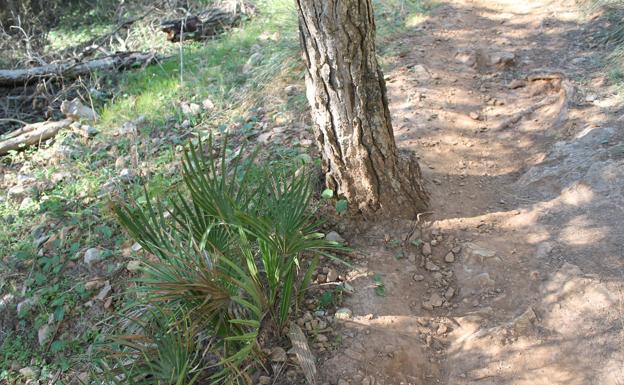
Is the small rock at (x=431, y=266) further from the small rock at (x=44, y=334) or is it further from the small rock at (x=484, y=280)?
the small rock at (x=44, y=334)

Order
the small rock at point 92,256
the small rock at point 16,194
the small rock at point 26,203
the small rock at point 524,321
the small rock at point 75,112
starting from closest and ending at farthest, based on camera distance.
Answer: the small rock at point 524,321 → the small rock at point 92,256 → the small rock at point 26,203 → the small rock at point 16,194 → the small rock at point 75,112

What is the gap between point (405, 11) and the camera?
5957mm

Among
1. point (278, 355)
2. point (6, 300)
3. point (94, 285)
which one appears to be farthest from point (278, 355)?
point (6, 300)

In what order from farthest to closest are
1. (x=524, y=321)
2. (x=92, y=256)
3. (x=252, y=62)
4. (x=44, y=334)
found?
(x=252, y=62) < (x=92, y=256) < (x=44, y=334) < (x=524, y=321)

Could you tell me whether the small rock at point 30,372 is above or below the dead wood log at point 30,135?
below

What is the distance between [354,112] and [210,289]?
3.93 ft

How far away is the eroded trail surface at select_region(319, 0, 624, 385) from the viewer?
7.79 ft

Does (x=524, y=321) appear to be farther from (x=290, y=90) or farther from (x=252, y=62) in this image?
(x=252, y=62)

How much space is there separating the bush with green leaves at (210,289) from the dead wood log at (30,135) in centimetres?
310

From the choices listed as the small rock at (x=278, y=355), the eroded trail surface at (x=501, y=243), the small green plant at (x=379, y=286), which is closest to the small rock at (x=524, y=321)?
the eroded trail surface at (x=501, y=243)

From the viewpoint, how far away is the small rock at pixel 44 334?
3.13 metres

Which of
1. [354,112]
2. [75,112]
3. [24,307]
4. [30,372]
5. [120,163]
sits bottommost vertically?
[30,372]

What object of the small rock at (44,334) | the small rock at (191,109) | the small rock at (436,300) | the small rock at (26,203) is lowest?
the small rock at (44,334)

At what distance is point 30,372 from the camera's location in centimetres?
298
